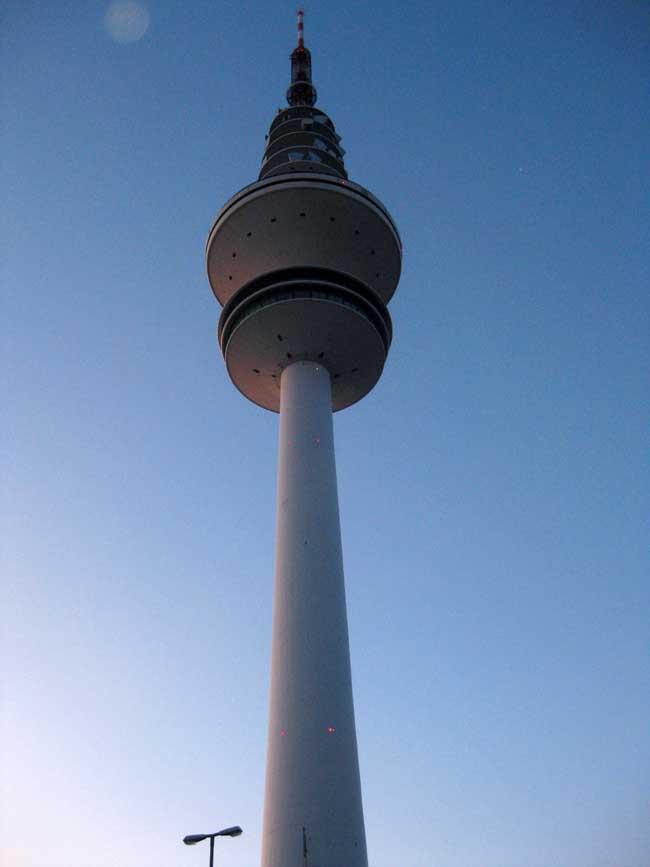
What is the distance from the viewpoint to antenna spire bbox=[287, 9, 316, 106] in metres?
46.4

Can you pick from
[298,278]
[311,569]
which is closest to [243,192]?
[298,278]

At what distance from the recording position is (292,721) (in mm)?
21953

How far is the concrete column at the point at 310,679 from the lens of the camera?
20359 millimetres

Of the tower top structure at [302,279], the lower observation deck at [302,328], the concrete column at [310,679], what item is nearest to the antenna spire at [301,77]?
the tower top structure at [302,279]

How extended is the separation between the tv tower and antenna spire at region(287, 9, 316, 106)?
8.32 m

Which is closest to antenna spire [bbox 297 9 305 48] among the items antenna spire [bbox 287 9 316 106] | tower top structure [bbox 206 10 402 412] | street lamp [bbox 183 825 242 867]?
antenna spire [bbox 287 9 316 106]

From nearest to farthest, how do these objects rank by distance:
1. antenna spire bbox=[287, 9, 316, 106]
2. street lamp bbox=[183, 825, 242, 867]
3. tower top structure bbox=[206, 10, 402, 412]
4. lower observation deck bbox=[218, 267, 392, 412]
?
1. street lamp bbox=[183, 825, 242, 867]
2. lower observation deck bbox=[218, 267, 392, 412]
3. tower top structure bbox=[206, 10, 402, 412]
4. antenna spire bbox=[287, 9, 316, 106]

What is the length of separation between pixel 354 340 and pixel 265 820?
1847cm

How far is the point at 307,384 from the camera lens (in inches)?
1185

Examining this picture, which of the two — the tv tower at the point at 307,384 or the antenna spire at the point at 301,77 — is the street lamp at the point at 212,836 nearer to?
the tv tower at the point at 307,384

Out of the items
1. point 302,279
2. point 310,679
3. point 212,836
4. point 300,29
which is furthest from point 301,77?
point 212,836

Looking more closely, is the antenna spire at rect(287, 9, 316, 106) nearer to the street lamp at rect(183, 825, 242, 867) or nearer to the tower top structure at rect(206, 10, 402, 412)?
the tower top structure at rect(206, 10, 402, 412)

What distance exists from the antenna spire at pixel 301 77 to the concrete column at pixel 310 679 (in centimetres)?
2655

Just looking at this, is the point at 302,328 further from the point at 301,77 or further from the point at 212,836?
the point at 301,77
